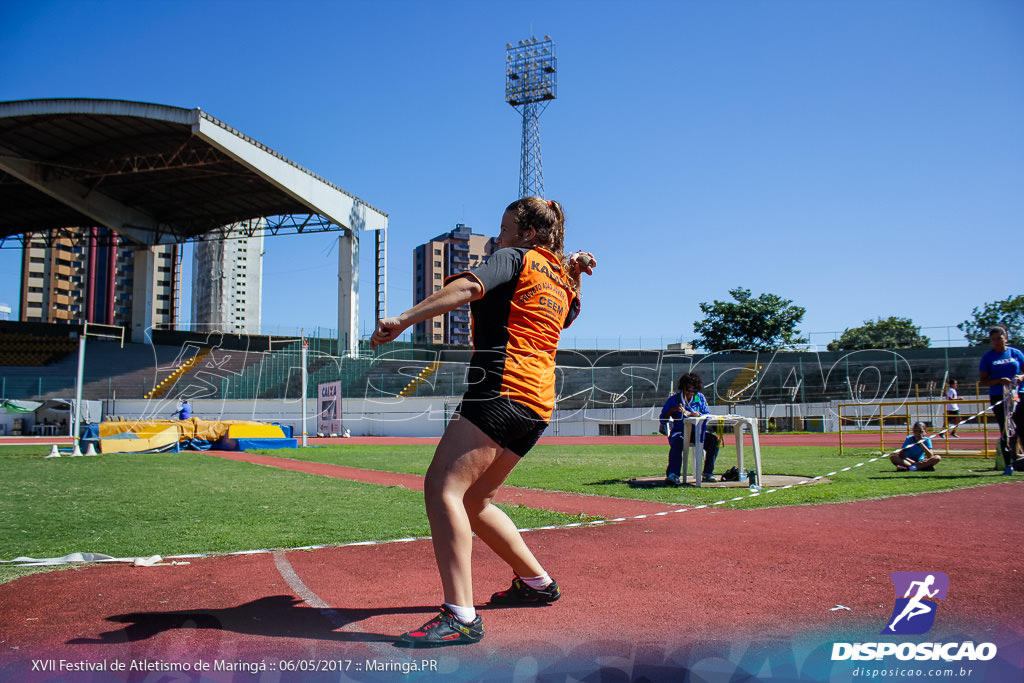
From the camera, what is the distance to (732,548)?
4.41 metres

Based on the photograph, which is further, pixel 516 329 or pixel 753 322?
pixel 753 322

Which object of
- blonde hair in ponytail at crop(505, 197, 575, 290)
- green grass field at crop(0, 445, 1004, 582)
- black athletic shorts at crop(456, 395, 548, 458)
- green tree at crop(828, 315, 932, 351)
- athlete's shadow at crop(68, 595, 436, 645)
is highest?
green tree at crop(828, 315, 932, 351)

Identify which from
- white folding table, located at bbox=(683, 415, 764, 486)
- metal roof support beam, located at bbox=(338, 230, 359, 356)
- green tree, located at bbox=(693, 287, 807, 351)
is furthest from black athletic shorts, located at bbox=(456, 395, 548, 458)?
green tree, located at bbox=(693, 287, 807, 351)

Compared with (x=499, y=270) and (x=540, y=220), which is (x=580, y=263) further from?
(x=499, y=270)

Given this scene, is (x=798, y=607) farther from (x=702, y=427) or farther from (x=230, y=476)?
(x=230, y=476)

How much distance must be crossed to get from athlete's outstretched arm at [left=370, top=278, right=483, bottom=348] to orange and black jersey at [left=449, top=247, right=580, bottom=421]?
0.10m

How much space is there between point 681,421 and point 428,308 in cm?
725

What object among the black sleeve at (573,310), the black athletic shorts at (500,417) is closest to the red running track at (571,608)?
the black athletic shorts at (500,417)

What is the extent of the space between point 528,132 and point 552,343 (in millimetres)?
42911

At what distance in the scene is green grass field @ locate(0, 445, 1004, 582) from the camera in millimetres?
5156

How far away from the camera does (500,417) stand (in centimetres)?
280

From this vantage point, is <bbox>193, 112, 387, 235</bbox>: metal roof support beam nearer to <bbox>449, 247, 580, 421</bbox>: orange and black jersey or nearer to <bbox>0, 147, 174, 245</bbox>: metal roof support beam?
<bbox>0, 147, 174, 245</bbox>: metal roof support beam

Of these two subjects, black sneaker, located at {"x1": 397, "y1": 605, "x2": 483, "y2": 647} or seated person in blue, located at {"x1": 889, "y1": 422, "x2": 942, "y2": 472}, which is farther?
seated person in blue, located at {"x1": 889, "y1": 422, "x2": 942, "y2": 472}

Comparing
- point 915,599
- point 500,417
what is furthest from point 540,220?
point 915,599
